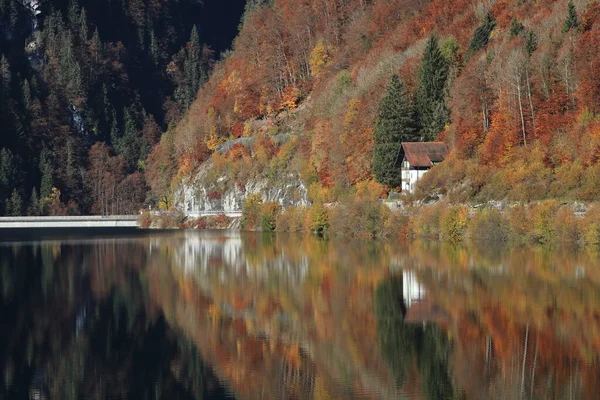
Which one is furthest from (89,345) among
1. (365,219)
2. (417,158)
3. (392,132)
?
(392,132)

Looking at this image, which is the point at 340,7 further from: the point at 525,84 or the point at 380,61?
the point at 525,84

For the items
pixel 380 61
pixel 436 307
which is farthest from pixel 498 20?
pixel 436 307

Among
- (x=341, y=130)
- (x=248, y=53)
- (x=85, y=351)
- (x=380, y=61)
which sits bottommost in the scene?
(x=85, y=351)

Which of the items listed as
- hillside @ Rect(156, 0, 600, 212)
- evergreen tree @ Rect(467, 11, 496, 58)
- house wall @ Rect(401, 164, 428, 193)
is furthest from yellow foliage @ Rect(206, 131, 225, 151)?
house wall @ Rect(401, 164, 428, 193)

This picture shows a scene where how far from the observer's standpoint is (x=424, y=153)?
9981 cm

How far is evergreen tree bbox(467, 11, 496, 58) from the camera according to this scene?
366ft

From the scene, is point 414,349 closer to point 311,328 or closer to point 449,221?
point 311,328

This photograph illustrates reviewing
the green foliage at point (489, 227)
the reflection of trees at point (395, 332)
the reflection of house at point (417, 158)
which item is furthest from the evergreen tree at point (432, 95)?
the reflection of trees at point (395, 332)

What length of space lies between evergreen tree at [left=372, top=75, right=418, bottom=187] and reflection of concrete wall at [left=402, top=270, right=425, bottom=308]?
4650 centimetres

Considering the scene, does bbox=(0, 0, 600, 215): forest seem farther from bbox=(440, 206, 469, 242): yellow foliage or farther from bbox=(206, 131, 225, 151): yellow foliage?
bbox=(440, 206, 469, 242): yellow foliage

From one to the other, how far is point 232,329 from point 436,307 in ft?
32.3

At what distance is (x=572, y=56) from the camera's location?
9094cm

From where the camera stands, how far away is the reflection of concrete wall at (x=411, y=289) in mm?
48031

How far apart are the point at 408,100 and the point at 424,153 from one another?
9921 millimetres
